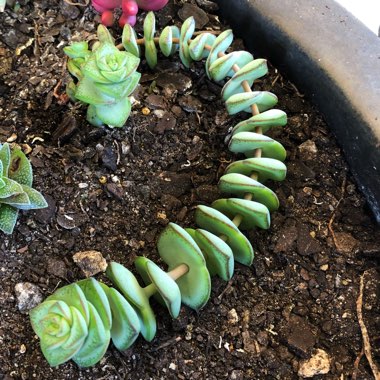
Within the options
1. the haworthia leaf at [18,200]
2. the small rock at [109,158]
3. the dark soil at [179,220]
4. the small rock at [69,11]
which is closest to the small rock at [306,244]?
the dark soil at [179,220]

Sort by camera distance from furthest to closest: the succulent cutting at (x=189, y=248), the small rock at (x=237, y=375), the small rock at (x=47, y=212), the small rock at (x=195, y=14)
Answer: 1. the small rock at (x=195, y=14)
2. the small rock at (x=47, y=212)
3. the small rock at (x=237, y=375)
4. the succulent cutting at (x=189, y=248)

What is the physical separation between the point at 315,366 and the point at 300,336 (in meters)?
0.05

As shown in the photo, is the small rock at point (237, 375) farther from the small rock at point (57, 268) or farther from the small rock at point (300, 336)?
the small rock at point (57, 268)

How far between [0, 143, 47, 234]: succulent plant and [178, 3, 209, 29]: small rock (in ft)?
1.54

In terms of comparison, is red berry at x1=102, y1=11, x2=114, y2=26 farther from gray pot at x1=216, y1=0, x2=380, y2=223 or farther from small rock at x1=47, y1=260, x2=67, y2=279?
small rock at x1=47, y1=260, x2=67, y2=279

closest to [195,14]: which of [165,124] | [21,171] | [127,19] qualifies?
[127,19]

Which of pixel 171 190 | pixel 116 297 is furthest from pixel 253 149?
pixel 116 297

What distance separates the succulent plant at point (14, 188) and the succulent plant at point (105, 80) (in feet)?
0.44

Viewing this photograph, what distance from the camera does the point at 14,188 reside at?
94cm

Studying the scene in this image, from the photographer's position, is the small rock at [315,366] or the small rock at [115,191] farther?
the small rock at [115,191]

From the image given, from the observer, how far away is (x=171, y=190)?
1.08 meters

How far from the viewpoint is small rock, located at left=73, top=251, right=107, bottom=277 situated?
0.97m

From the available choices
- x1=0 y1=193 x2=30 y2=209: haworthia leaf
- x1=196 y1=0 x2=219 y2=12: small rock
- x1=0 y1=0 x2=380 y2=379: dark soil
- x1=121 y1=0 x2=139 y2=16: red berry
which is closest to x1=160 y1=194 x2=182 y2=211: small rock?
x1=0 y1=0 x2=380 y2=379: dark soil

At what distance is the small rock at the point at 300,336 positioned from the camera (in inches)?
36.6
